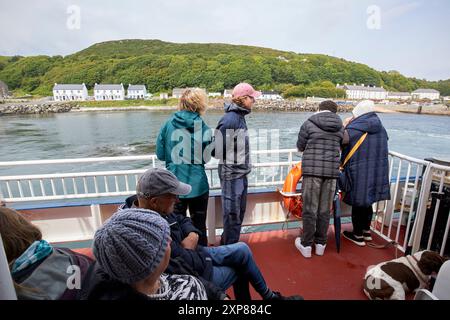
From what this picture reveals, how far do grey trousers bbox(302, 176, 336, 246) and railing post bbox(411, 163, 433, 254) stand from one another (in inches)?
26.2

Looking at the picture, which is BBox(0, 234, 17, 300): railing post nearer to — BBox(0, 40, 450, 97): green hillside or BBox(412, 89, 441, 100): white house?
BBox(0, 40, 450, 97): green hillside

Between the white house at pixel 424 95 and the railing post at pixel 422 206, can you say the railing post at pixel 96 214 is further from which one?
the white house at pixel 424 95

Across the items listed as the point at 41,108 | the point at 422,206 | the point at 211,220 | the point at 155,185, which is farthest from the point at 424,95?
the point at 41,108

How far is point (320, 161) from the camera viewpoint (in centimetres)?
200

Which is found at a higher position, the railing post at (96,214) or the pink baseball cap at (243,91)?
the pink baseball cap at (243,91)

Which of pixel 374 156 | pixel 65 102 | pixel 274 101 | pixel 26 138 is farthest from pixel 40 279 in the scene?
pixel 65 102

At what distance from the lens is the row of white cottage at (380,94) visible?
2894 centimetres

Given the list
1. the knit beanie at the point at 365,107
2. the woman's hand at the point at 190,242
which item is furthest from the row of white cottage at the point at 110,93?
the woman's hand at the point at 190,242

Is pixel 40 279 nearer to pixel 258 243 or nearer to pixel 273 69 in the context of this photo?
pixel 258 243

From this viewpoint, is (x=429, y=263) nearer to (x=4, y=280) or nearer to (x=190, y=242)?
(x=190, y=242)

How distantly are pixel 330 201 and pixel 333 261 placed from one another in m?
0.55

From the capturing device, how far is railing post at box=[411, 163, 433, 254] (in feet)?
6.42

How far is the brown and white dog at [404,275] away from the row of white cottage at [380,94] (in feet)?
84.7

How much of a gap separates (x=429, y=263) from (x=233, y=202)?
1.36 m
